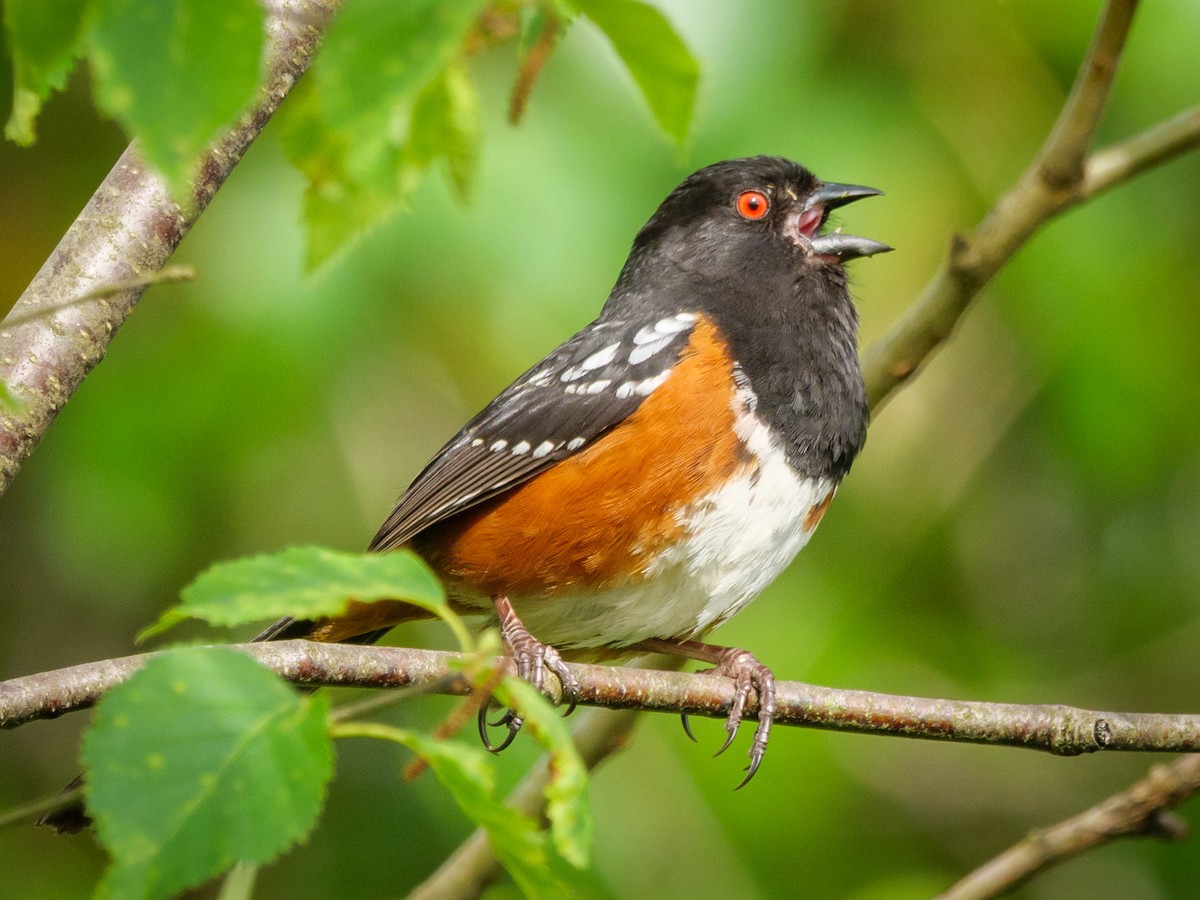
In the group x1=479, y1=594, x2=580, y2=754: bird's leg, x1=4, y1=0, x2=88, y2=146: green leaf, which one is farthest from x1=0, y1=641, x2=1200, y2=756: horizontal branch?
x1=4, y1=0, x2=88, y2=146: green leaf

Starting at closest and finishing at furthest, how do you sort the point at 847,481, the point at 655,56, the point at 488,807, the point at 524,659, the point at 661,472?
the point at 488,807 < the point at 655,56 < the point at 524,659 < the point at 661,472 < the point at 847,481

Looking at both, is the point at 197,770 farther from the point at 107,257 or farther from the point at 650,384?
the point at 650,384

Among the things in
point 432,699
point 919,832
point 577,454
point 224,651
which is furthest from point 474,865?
point 919,832

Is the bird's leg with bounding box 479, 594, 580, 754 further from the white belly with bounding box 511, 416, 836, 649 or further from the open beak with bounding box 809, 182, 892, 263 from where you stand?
the open beak with bounding box 809, 182, 892, 263

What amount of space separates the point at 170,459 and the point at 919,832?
2286mm

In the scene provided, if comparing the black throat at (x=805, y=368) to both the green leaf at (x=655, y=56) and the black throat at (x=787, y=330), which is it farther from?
the green leaf at (x=655, y=56)

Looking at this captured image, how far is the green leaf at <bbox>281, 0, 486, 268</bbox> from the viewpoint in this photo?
0.98 m

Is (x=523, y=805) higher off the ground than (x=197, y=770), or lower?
lower

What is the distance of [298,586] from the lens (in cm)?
107

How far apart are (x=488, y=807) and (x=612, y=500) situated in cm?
134

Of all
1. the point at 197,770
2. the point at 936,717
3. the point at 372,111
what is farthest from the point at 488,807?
the point at 936,717

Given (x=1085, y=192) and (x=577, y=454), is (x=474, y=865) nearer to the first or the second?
(x=577, y=454)

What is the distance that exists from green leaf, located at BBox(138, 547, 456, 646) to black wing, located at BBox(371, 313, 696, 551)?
1393mm

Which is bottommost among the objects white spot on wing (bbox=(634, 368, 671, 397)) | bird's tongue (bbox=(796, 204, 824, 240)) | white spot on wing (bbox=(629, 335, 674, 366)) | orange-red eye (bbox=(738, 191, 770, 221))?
white spot on wing (bbox=(634, 368, 671, 397))
